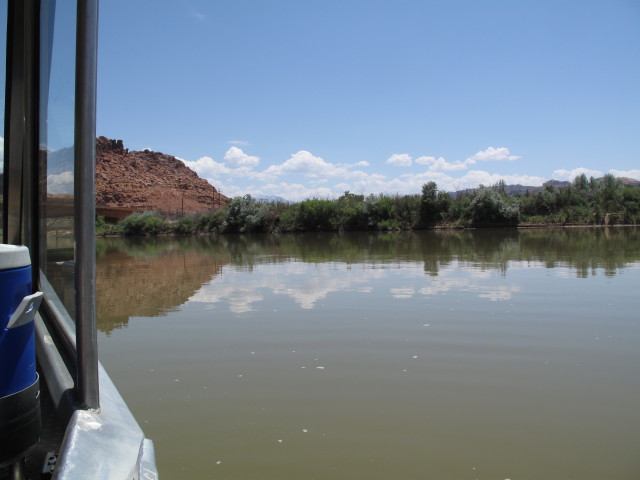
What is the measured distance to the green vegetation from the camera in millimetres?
40031

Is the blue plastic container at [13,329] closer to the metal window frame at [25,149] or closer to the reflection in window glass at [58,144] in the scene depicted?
the metal window frame at [25,149]

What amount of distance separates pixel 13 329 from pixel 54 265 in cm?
134

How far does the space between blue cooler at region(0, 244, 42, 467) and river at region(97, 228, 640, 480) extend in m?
1.80

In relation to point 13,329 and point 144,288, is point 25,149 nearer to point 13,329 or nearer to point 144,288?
point 13,329

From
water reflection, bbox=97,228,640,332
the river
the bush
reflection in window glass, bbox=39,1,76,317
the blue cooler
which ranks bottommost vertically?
the river

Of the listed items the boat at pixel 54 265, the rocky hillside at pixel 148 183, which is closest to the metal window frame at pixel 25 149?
the boat at pixel 54 265

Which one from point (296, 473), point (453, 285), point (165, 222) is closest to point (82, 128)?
point (296, 473)

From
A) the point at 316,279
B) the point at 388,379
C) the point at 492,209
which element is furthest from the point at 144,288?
the point at 492,209

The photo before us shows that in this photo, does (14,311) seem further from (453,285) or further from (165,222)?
(165,222)

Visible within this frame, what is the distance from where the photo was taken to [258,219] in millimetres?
44906

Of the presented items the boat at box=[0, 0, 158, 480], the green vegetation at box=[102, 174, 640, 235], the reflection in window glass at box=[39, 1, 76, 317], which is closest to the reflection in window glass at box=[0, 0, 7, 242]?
the boat at box=[0, 0, 158, 480]

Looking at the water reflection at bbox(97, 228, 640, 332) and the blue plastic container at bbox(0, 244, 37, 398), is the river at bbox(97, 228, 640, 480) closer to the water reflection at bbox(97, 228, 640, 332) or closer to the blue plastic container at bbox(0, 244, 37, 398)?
the water reflection at bbox(97, 228, 640, 332)

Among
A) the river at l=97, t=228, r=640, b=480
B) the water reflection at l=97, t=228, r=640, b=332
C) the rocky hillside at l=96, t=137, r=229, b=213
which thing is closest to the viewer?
the river at l=97, t=228, r=640, b=480

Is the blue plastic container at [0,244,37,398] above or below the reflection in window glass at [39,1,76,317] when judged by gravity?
below
